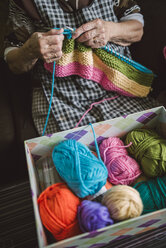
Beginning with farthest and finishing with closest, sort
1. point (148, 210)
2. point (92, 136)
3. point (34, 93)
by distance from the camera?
point (34, 93) → point (92, 136) → point (148, 210)

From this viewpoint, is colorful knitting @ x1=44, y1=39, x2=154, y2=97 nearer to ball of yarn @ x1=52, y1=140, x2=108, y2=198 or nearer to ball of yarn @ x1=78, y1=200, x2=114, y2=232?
ball of yarn @ x1=52, y1=140, x2=108, y2=198

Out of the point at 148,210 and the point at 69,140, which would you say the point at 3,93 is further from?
the point at 148,210

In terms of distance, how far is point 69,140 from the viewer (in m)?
0.70

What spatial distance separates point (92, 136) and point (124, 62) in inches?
14.3

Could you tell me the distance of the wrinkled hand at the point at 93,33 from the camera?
2.46 feet

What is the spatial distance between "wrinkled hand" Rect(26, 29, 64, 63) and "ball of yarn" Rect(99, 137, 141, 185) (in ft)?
1.26

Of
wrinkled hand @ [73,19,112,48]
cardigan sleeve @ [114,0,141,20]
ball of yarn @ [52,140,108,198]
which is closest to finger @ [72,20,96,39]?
wrinkled hand @ [73,19,112,48]

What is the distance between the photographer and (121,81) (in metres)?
0.88

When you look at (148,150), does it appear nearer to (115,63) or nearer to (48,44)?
(115,63)

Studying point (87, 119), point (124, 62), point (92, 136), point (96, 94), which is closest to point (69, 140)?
point (92, 136)

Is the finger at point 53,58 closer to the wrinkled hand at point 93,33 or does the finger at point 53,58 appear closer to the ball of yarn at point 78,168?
the wrinkled hand at point 93,33

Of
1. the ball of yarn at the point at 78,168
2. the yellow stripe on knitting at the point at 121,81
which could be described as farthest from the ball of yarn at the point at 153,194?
the yellow stripe on knitting at the point at 121,81

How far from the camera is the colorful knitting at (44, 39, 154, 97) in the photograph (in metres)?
0.81

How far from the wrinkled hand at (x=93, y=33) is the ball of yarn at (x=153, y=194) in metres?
0.56
